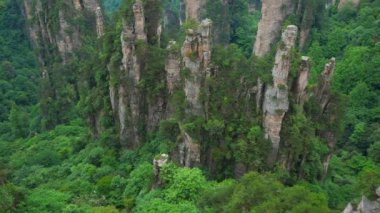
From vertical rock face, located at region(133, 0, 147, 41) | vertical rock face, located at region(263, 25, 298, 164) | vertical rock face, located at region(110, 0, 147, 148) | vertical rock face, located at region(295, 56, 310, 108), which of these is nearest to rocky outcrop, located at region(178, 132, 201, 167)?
vertical rock face, located at region(263, 25, 298, 164)

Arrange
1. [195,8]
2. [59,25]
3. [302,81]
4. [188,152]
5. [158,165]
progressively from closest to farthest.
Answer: [158,165]
[302,81]
[188,152]
[59,25]
[195,8]

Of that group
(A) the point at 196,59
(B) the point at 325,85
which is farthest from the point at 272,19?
(A) the point at 196,59

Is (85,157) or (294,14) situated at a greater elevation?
(294,14)

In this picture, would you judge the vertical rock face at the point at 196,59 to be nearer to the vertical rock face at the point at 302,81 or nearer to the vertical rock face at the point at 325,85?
the vertical rock face at the point at 302,81

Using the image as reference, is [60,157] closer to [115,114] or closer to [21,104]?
[115,114]

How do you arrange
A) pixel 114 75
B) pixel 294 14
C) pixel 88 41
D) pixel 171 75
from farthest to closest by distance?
pixel 88 41, pixel 294 14, pixel 114 75, pixel 171 75

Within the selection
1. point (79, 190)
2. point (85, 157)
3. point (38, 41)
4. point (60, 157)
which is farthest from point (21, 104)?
point (79, 190)

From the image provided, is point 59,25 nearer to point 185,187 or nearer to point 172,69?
point 172,69
